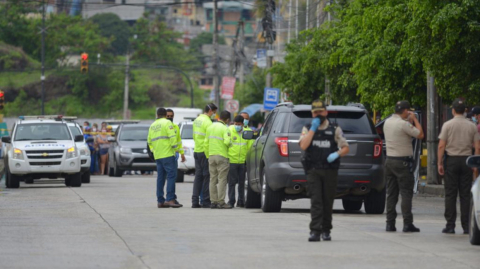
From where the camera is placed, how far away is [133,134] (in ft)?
126

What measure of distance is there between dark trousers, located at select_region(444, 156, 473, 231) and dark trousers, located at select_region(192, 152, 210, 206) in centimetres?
623

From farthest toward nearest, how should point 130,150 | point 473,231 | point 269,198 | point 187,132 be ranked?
1. point 130,150
2. point 187,132
3. point 269,198
4. point 473,231

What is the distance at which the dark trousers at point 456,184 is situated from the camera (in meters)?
14.7

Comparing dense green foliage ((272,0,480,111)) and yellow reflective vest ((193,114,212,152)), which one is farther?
dense green foliage ((272,0,480,111))

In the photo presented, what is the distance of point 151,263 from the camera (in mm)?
11031

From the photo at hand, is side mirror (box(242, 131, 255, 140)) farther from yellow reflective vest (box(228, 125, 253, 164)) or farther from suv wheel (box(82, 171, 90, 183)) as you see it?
suv wheel (box(82, 171, 90, 183))

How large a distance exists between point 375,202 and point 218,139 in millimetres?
3171

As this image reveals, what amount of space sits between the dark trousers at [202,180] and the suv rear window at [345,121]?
3186 mm

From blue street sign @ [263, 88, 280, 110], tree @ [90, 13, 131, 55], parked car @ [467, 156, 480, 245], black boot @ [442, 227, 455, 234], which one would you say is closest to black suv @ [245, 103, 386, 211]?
black boot @ [442, 227, 455, 234]

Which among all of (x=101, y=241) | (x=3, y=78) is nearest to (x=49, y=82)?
(x=3, y=78)

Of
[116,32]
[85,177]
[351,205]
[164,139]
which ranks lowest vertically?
[85,177]

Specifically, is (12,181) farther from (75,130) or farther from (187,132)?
(187,132)

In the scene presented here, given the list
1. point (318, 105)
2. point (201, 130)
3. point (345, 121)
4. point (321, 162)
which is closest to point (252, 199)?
point (201, 130)

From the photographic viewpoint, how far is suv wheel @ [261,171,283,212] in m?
17.9
